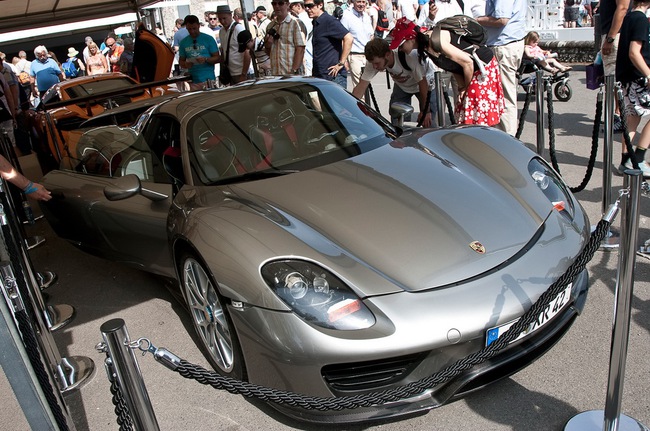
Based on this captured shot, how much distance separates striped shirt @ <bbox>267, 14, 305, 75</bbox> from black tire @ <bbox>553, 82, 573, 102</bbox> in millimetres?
3649

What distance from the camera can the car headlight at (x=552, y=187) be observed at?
10.4 ft

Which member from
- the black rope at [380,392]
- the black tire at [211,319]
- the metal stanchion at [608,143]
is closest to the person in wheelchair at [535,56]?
the metal stanchion at [608,143]

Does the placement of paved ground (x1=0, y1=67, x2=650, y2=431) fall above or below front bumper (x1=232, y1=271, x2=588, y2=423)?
below

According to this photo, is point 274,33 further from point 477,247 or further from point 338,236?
point 477,247

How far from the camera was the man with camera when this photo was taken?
8.00m

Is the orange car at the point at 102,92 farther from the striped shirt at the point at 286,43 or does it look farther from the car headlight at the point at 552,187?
the car headlight at the point at 552,187

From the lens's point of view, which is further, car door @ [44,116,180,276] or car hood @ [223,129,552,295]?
car door @ [44,116,180,276]

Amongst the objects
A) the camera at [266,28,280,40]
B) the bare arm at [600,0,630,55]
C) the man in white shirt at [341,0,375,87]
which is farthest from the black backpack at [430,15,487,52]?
the man in white shirt at [341,0,375,87]

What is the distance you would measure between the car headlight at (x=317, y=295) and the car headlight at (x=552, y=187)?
4.14ft

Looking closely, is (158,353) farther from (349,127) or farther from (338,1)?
(338,1)

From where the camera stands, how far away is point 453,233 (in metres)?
2.83

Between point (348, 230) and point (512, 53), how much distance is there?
4.32 metres

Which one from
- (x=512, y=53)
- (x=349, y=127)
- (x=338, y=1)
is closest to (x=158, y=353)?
(x=349, y=127)

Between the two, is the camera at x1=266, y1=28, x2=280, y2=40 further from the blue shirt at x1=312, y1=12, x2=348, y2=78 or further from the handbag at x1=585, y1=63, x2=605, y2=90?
the handbag at x1=585, y1=63, x2=605, y2=90
